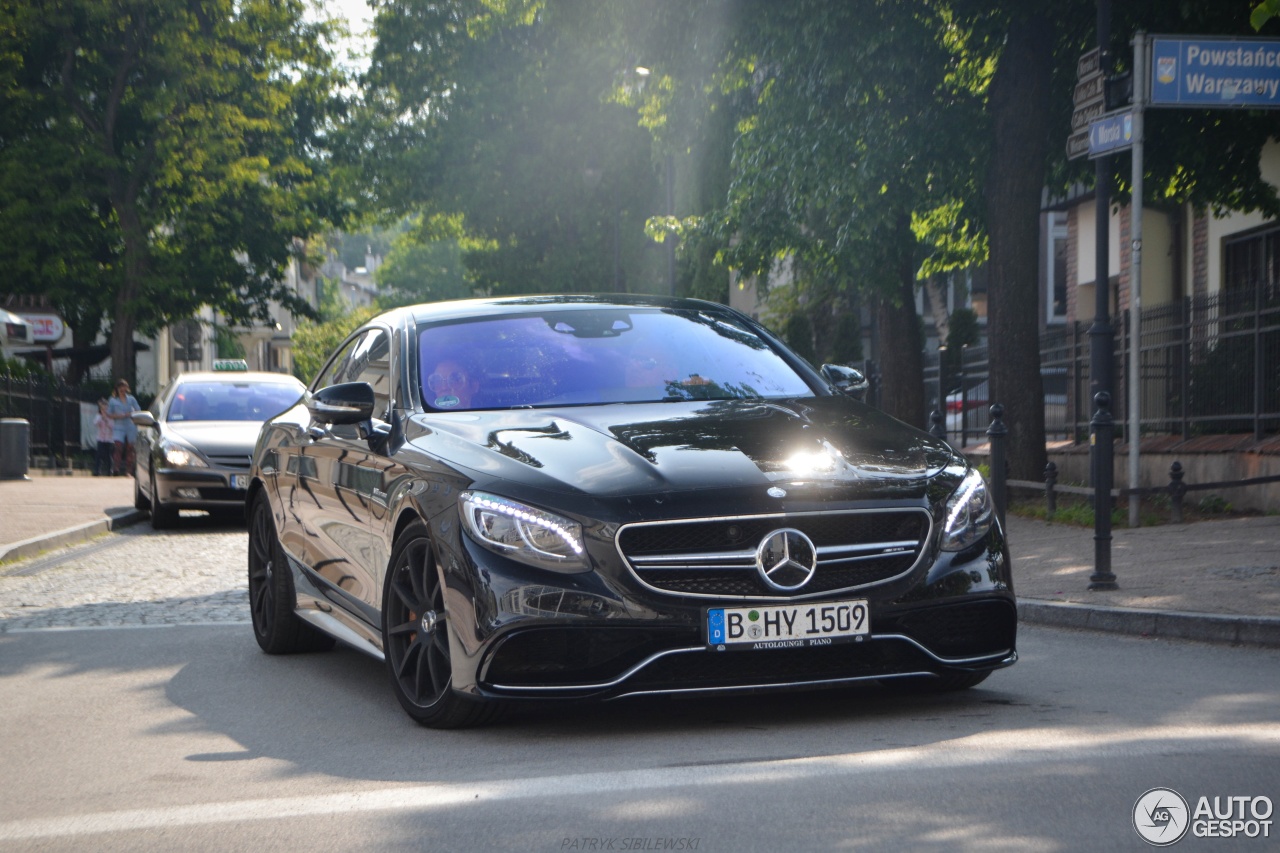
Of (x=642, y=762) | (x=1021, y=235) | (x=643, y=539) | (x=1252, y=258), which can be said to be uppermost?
(x=1252, y=258)

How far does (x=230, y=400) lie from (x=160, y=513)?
1891mm

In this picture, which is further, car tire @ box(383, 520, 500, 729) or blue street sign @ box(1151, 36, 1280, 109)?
blue street sign @ box(1151, 36, 1280, 109)

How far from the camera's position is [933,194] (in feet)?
61.6

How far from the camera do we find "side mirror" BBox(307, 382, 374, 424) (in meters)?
6.75

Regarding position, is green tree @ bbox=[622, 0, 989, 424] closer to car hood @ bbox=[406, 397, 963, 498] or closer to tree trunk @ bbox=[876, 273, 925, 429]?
tree trunk @ bbox=[876, 273, 925, 429]

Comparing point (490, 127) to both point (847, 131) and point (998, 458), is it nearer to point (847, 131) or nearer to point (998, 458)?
point (847, 131)

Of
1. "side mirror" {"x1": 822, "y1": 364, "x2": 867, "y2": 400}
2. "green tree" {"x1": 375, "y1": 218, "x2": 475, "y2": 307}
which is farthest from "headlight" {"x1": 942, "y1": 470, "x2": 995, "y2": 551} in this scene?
"green tree" {"x1": 375, "y1": 218, "x2": 475, "y2": 307}

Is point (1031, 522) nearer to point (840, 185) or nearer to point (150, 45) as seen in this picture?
point (840, 185)

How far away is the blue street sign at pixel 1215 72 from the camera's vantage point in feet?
38.5

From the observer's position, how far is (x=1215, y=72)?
1186cm

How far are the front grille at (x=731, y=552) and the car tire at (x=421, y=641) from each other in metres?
0.74

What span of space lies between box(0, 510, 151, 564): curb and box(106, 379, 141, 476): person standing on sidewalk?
11.1 m

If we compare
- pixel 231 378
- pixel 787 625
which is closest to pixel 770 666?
pixel 787 625

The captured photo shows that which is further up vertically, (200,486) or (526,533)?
(526,533)
